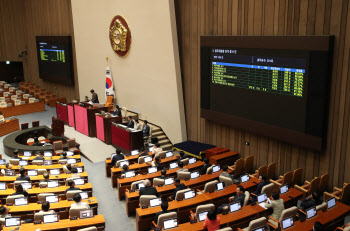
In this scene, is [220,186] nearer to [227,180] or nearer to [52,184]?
[227,180]

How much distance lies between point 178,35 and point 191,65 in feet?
4.17

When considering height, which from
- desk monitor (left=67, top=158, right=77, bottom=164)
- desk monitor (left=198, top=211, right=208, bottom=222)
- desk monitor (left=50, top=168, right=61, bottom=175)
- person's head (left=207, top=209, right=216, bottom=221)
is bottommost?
desk monitor (left=67, top=158, right=77, bottom=164)

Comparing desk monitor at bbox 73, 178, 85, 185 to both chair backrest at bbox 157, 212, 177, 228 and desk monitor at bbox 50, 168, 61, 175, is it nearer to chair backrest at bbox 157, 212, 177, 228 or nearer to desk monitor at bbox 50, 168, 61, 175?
desk monitor at bbox 50, 168, 61, 175

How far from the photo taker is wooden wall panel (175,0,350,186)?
346 inches

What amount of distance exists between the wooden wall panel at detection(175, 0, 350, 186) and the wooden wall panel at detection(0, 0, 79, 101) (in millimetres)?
9539

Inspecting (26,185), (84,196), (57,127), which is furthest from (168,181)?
(57,127)

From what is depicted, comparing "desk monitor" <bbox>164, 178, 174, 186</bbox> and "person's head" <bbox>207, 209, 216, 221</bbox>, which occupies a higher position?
"person's head" <bbox>207, 209, 216, 221</bbox>

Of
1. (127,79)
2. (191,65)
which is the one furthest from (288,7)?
(127,79)

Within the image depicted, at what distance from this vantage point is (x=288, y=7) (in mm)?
9656

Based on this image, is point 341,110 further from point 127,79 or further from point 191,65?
point 127,79

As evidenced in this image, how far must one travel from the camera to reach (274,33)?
1016 centimetres

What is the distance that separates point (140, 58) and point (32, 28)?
508 inches

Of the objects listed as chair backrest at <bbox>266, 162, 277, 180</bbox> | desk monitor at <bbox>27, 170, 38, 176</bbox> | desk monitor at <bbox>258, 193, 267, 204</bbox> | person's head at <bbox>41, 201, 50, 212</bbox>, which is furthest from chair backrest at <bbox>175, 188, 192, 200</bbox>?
desk monitor at <bbox>27, 170, 38, 176</bbox>

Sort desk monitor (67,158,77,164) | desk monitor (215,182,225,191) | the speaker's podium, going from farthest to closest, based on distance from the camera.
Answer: the speaker's podium < desk monitor (67,158,77,164) < desk monitor (215,182,225,191)
